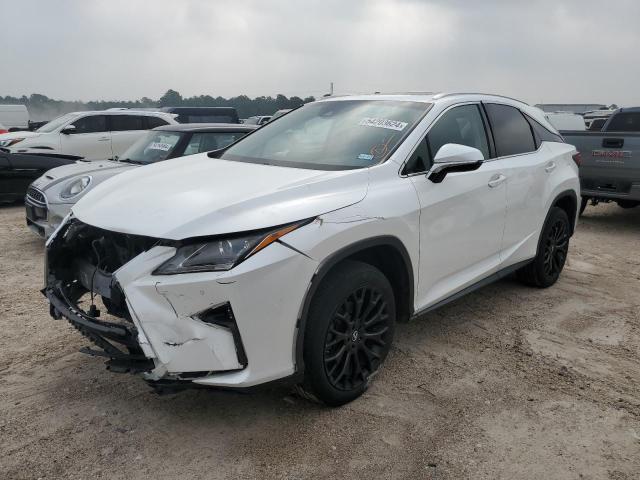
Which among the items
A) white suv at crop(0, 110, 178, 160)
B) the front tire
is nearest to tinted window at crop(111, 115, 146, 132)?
white suv at crop(0, 110, 178, 160)

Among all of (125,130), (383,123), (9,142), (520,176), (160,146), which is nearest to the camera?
(383,123)

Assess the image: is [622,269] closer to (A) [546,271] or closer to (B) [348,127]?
(A) [546,271]

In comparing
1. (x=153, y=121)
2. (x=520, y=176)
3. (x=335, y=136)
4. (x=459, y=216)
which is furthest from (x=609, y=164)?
(x=153, y=121)

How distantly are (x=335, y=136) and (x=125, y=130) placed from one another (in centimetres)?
972

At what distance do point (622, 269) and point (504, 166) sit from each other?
9.17 ft

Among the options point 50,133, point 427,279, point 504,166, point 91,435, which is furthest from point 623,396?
point 50,133

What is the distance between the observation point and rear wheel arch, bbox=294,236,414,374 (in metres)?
2.58

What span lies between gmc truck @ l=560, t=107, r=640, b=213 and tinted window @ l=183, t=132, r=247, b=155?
4.94 meters

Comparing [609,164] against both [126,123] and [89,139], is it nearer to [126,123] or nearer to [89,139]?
[126,123]

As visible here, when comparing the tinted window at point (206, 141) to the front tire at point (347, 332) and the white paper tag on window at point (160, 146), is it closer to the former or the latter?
the white paper tag on window at point (160, 146)

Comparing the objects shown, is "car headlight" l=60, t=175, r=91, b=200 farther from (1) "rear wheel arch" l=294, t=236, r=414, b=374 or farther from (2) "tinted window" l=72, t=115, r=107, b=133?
(2) "tinted window" l=72, t=115, r=107, b=133

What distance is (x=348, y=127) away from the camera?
361cm

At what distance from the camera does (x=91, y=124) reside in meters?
11.8

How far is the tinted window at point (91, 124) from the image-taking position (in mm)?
11609
